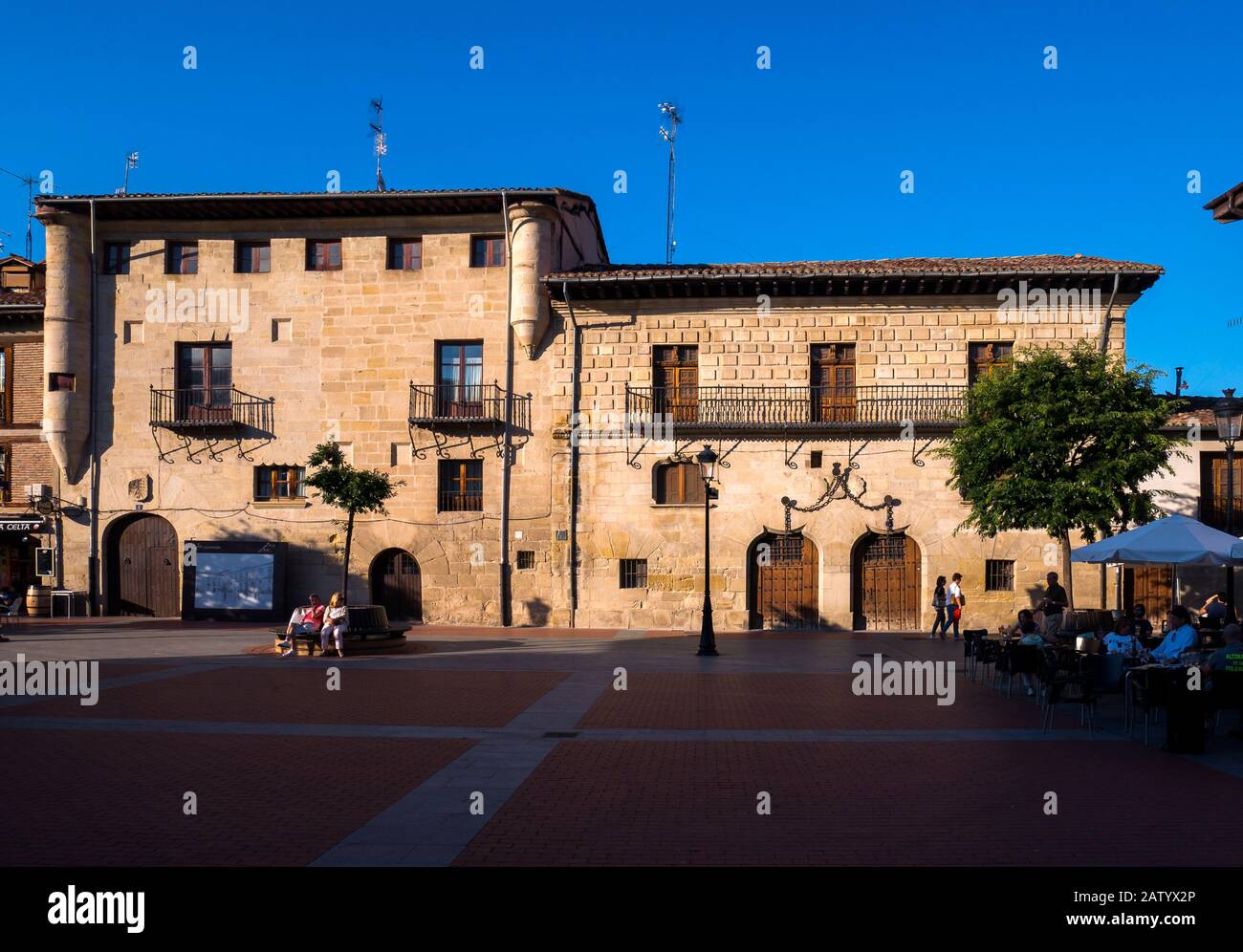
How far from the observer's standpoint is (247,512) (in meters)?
26.4

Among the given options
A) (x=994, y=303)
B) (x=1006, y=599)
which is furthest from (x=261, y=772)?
(x=994, y=303)

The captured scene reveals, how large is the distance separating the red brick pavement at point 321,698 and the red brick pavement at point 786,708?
1360 mm

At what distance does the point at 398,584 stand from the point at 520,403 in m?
6.13

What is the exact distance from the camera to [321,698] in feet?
42.0

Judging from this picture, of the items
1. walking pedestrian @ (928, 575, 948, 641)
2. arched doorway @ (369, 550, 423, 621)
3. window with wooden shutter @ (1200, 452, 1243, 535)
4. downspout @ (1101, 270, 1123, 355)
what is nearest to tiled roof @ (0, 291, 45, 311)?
arched doorway @ (369, 550, 423, 621)

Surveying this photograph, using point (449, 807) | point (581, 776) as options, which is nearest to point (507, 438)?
point (581, 776)

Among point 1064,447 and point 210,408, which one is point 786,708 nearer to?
point 1064,447

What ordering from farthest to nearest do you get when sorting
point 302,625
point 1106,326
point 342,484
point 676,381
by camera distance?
1. point 676,381
2. point 1106,326
3. point 342,484
4. point 302,625

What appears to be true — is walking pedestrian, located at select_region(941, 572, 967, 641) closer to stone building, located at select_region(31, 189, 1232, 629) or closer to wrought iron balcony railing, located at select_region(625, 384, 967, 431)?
stone building, located at select_region(31, 189, 1232, 629)

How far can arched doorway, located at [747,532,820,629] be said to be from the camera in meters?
24.8

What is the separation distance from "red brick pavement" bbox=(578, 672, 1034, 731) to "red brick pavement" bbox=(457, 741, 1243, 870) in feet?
4.22

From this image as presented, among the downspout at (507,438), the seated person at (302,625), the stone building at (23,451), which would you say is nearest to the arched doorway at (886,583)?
the downspout at (507,438)

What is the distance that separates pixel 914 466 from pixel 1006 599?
13.5 ft

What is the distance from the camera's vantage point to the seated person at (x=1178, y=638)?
1096cm
